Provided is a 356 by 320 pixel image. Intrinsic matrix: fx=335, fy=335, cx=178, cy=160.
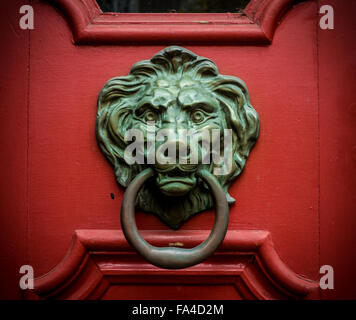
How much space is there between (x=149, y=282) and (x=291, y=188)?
0.98ft

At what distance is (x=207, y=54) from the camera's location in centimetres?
59

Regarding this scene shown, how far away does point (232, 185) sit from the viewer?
585 mm

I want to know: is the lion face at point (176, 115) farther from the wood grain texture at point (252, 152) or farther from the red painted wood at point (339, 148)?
the red painted wood at point (339, 148)

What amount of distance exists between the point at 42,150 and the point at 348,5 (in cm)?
60

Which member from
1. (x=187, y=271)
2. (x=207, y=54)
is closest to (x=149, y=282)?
(x=187, y=271)

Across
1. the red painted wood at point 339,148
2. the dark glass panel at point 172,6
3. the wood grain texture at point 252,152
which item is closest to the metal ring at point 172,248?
the wood grain texture at point 252,152

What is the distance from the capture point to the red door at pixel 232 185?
0.58 metres

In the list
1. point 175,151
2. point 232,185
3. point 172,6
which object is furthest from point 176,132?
point 172,6

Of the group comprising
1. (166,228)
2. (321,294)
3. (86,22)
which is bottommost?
(321,294)

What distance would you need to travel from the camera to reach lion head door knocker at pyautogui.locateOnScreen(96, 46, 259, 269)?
49 centimetres

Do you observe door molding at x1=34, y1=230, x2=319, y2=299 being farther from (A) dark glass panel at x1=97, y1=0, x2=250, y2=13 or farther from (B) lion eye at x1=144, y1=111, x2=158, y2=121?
(A) dark glass panel at x1=97, y1=0, x2=250, y2=13

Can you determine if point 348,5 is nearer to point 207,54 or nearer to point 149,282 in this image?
point 207,54

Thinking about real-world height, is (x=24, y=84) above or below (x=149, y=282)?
above

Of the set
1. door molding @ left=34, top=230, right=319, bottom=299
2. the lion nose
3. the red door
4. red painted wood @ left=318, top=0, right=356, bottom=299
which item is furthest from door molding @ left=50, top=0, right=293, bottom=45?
door molding @ left=34, top=230, right=319, bottom=299
